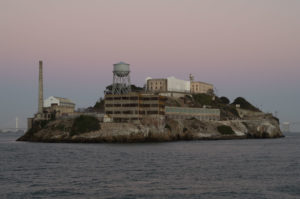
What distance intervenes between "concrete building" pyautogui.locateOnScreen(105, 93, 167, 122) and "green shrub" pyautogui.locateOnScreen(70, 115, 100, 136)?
9250 millimetres

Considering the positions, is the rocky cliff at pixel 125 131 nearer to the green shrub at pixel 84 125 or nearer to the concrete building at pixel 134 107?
the green shrub at pixel 84 125

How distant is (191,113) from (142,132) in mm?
46319

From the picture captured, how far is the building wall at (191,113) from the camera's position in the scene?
172 metres

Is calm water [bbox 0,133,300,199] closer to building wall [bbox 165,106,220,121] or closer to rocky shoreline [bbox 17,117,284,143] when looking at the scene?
rocky shoreline [bbox 17,117,284,143]

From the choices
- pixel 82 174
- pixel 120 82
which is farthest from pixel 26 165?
pixel 120 82

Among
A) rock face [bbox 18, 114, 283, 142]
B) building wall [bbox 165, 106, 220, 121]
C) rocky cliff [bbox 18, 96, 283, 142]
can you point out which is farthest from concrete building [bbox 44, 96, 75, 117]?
building wall [bbox 165, 106, 220, 121]

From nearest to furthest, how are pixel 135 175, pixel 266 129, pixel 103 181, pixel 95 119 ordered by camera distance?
pixel 103 181, pixel 135 175, pixel 95 119, pixel 266 129

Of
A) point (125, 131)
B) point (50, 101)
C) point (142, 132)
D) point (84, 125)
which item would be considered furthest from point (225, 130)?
point (50, 101)

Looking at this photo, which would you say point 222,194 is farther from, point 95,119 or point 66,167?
point 95,119

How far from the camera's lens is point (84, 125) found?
141625mm

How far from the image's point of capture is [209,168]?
216 ft

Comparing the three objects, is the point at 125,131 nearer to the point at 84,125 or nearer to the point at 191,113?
the point at 84,125

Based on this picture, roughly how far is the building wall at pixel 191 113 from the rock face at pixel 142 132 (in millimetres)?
5783

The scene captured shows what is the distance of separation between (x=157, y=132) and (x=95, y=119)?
2279cm
